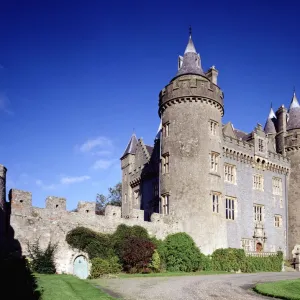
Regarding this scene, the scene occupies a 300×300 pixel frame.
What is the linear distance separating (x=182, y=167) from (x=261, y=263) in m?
10.2

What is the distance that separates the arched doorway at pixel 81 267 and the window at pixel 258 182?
61.1 feet

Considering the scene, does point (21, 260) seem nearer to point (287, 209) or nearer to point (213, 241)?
point (213, 241)

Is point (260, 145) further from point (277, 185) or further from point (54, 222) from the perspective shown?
point (54, 222)

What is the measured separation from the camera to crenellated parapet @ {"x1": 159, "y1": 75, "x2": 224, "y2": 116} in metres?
32.2

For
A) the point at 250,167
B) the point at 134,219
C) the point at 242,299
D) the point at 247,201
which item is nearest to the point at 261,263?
the point at 247,201

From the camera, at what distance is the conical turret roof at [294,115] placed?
Result: 41.8 metres

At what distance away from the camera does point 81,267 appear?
2436 centimetres

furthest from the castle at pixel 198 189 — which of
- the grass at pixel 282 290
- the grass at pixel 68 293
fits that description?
the grass at pixel 282 290

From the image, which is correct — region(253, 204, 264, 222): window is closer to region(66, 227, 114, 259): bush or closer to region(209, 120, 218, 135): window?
region(209, 120, 218, 135): window

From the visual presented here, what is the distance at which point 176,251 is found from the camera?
27922mm

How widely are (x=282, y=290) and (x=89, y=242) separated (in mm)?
12069

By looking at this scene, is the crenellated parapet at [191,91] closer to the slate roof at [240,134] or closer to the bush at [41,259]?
the slate roof at [240,134]

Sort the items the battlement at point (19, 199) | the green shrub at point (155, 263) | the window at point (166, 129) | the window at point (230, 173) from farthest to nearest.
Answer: the window at point (230, 173)
the window at point (166, 129)
the green shrub at point (155, 263)
the battlement at point (19, 199)

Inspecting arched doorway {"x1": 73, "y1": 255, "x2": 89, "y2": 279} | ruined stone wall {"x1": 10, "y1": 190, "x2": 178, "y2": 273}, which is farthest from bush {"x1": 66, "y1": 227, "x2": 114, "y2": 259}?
arched doorway {"x1": 73, "y1": 255, "x2": 89, "y2": 279}
